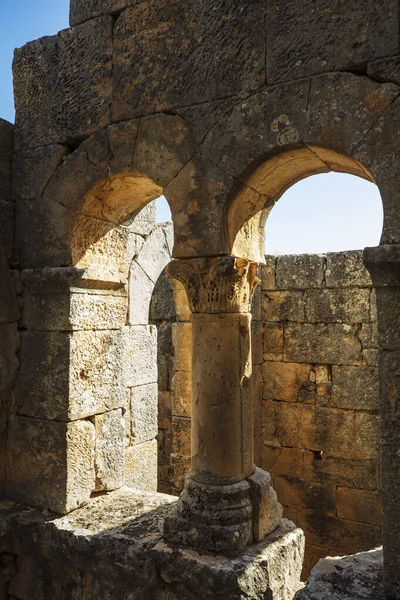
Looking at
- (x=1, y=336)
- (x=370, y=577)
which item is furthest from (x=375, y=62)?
(x=1, y=336)

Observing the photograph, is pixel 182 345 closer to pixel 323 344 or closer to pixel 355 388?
pixel 323 344

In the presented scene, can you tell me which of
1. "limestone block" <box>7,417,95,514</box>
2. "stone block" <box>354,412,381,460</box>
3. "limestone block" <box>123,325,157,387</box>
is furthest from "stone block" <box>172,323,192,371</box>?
"limestone block" <box>7,417,95,514</box>

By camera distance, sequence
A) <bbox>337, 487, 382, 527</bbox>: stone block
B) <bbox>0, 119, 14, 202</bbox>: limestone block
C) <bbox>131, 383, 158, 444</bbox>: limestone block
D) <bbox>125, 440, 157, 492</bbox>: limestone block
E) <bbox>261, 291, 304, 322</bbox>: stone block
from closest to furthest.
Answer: <bbox>0, 119, 14, 202</bbox>: limestone block → <bbox>125, 440, 157, 492</bbox>: limestone block → <bbox>131, 383, 158, 444</bbox>: limestone block → <bbox>337, 487, 382, 527</bbox>: stone block → <bbox>261, 291, 304, 322</bbox>: stone block

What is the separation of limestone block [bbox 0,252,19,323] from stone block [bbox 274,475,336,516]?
466 centimetres

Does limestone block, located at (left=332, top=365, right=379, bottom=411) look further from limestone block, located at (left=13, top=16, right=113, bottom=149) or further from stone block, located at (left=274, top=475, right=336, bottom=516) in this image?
limestone block, located at (left=13, top=16, right=113, bottom=149)

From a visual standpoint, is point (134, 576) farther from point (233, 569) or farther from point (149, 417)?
point (149, 417)

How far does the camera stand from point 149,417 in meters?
5.20

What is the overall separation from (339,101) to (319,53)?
32 centimetres

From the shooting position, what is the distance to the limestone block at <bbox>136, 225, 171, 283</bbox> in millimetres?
5410

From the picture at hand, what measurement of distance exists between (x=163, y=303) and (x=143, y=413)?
7.39ft

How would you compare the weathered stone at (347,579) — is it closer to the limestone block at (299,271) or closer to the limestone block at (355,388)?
the limestone block at (355,388)

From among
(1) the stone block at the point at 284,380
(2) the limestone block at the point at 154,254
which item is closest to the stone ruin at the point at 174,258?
(2) the limestone block at the point at 154,254

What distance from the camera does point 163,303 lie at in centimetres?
708

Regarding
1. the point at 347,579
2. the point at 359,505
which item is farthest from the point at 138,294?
the point at 359,505
